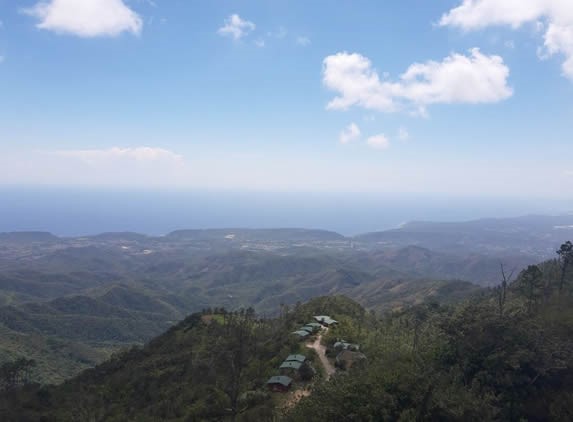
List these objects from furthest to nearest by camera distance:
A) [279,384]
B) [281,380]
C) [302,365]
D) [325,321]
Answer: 1. [325,321]
2. [302,365]
3. [281,380]
4. [279,384]

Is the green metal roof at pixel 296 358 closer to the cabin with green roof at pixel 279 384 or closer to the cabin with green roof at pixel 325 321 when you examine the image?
the cabin with green roof at pixel 279 384

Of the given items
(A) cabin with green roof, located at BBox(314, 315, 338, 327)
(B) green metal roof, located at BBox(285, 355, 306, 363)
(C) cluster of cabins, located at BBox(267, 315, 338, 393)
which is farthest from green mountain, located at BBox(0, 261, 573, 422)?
(A) cabin with green roof, located at BBox(314, 315, 338, 327)

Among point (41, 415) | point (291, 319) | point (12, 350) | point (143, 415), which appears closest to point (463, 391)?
point (143, 415)

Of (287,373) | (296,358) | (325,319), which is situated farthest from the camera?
(325,319)

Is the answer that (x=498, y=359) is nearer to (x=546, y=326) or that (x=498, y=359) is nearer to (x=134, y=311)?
(x=546, y=326)

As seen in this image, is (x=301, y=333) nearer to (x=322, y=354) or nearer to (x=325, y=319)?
(x=322, y=354)

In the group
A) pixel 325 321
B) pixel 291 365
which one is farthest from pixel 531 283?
pixel 291 365
